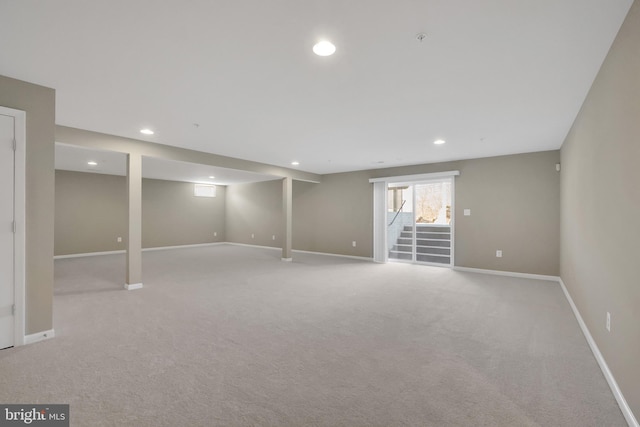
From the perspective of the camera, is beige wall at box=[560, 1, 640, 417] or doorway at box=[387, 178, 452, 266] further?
doorway at box=[387, 178, 452, 266]

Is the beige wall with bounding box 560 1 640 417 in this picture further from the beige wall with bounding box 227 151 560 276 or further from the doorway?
the doorway

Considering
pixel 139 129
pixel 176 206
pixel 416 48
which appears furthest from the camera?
pixel 176 206

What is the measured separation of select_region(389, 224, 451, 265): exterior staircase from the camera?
279 inches

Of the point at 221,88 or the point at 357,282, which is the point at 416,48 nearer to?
the point at 221,88

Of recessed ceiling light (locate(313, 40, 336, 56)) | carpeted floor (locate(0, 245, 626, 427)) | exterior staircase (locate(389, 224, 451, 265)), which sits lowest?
carpeted floor (locate(0, 245, 626, 427))

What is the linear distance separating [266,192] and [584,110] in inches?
316

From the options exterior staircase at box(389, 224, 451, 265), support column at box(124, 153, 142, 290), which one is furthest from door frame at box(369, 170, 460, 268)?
support column at box(124, 153, 142, 290)

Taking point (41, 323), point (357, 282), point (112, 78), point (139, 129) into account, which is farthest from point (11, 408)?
point (357, 282)

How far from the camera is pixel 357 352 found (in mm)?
2436

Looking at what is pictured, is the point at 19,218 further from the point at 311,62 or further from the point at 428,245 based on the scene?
the point at 428,245

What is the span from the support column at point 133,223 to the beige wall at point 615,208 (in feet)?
17.6

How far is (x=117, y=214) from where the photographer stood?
828 centimetres

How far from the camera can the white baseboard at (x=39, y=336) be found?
8.49 feet

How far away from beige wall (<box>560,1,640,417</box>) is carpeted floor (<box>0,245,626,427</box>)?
33 centimetres
